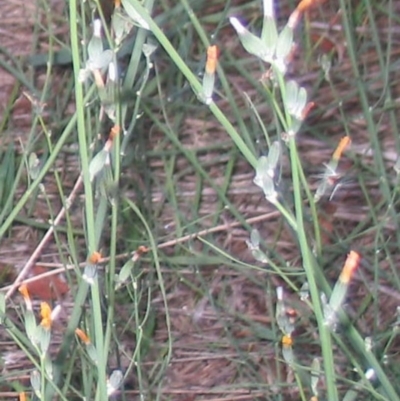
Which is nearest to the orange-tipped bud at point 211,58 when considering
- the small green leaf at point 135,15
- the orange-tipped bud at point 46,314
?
the small green leaf at point 135,15

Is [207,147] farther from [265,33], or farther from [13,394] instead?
[265,33]

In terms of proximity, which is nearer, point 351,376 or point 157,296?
point 351,376

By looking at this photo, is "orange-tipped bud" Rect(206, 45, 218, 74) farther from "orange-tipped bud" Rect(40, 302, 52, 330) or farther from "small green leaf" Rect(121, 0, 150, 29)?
"orange-tipped bud" Rect(40, 302, 52, 330)

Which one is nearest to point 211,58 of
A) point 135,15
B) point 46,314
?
point 135,15

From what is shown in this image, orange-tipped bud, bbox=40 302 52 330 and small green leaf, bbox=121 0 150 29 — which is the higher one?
small green leaf, bbox=121 0 150 29

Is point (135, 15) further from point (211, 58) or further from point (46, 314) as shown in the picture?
point (46, 314)

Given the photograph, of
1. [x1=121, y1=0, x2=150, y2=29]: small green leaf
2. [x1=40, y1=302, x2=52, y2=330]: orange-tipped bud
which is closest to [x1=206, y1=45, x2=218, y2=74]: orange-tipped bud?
[x1=121, y1=0, x2=150, y2=29]: small green leaf

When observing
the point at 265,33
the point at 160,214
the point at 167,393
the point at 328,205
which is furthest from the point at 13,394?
the point at 265,33

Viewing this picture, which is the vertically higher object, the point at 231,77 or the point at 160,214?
the point at 231,77

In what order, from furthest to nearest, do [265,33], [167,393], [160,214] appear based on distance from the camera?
1. [160,214]
2. [167,393]
3. [265,33]

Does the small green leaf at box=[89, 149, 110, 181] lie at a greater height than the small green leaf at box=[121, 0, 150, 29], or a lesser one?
lesser

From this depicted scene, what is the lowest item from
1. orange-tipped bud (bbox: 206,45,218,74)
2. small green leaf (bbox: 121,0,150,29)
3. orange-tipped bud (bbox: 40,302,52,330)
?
orange-tipped bud (bbox: 40,302,52,330)
